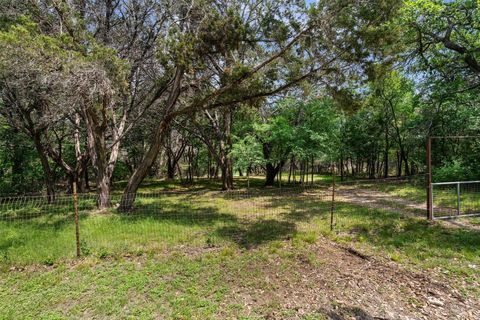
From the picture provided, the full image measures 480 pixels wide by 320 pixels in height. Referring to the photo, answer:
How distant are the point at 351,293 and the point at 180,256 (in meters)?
2.83

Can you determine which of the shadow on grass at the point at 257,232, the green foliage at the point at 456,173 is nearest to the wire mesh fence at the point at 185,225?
the shadow on grass at the point at 257,232

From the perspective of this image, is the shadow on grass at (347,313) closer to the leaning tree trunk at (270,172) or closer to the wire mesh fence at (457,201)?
the wire mesh fence at (457,201)

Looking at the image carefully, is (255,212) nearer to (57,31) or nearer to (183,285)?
(183,285)

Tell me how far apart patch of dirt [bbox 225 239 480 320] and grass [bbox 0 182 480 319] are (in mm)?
90

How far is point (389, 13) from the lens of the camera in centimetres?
527

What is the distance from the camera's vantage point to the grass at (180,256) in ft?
10.0

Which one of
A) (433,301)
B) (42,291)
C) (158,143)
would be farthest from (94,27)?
(433,301)

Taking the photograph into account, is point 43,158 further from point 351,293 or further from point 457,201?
point 457,201

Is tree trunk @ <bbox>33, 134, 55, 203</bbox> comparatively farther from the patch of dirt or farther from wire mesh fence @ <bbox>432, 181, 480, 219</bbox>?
wire mesh fence @ <bbox>432, 181, 480, 219</bbox>

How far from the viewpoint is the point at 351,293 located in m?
3.23

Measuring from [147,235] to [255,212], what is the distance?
3653 mm

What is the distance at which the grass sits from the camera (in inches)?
120

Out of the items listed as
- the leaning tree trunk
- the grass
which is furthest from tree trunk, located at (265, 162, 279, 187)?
the grass

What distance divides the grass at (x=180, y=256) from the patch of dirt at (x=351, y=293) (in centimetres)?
9
